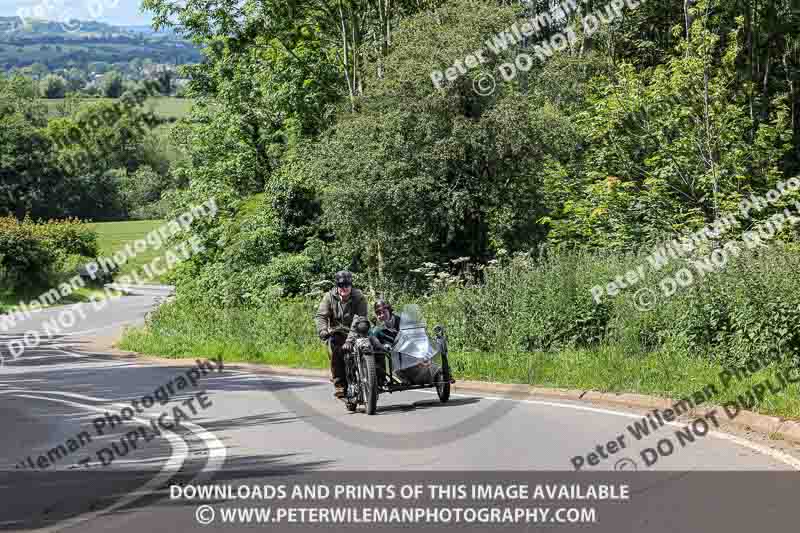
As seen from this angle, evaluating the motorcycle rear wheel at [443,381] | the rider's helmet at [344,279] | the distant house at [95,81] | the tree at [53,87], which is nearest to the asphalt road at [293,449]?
the motorcycle rear wheel at [443,381]

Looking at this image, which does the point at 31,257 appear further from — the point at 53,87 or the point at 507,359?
the point at 53,87

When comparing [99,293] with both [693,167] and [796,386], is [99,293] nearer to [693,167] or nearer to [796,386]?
[693,167]

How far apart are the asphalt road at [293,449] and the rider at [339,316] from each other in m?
0.65

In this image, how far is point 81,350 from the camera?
38.2 meters

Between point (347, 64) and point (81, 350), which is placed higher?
point (347, 64)

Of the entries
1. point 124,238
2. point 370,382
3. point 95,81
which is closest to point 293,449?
point 370,382

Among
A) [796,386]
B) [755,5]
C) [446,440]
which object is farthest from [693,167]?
[446,440]

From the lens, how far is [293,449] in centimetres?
1158

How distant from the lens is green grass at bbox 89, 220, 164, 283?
90.4m

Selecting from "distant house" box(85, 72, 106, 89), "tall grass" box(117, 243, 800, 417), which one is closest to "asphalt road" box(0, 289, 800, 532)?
"tall grass" box(117, 243, 800, 417)

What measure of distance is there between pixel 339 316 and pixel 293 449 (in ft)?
12.1

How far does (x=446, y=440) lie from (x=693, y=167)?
25962 millimetres

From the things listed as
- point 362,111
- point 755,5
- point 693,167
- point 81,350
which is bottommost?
point 81,350

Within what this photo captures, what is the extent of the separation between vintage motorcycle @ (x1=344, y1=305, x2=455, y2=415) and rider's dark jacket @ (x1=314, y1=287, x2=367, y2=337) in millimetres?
509
